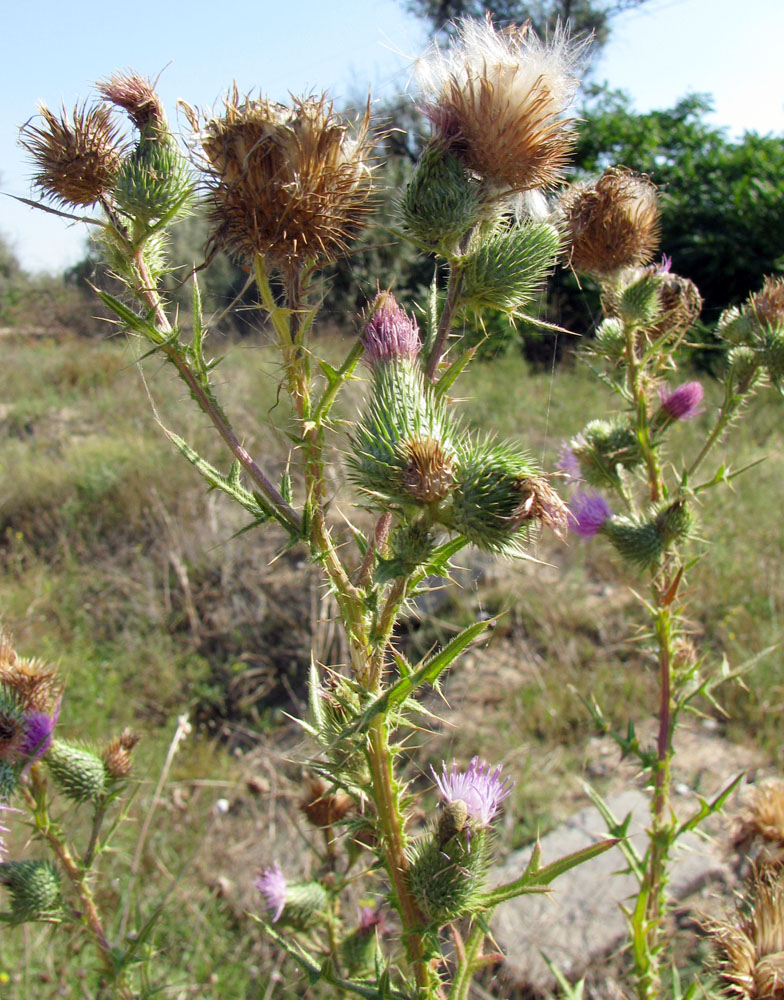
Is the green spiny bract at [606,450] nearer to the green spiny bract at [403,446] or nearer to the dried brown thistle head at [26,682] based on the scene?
the green spiny bract at [403,446]

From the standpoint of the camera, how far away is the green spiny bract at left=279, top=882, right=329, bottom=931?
1577 mm

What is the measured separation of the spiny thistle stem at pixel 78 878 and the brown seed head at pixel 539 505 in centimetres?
114

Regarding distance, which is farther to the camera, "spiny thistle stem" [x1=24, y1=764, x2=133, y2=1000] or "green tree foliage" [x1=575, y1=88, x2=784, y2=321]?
"green tree foliage" [x1=575, y1=88, x2=784, y2=321]

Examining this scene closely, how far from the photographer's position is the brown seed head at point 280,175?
3.19ft

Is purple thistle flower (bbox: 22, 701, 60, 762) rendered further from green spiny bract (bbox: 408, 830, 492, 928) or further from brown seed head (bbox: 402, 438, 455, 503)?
brown seed head (bbox: 402, 438, 455, 503)

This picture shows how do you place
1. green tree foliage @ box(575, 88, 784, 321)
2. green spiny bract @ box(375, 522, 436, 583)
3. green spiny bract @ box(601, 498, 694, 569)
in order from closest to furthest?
green spiny bract @ box(375, 522, 436, 583) < green spiny bract @ box(601, 498, 694, 569) < green tree foliage @ box(575, 88, 784, 321)

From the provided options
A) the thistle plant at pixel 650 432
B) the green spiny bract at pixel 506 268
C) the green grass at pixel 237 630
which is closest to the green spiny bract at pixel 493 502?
the green spiny bract at pixel 506 268

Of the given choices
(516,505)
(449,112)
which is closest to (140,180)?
(449,112)

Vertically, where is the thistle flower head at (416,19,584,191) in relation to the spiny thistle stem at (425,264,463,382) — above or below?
above

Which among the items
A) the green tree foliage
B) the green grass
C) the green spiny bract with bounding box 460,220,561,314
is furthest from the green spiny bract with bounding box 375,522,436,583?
the green tree foliage

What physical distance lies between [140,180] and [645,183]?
1.21 meters

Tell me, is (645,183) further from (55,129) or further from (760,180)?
(760,180)

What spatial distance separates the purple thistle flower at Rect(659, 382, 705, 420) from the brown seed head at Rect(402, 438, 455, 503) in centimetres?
117

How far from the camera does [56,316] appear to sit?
13789mm
